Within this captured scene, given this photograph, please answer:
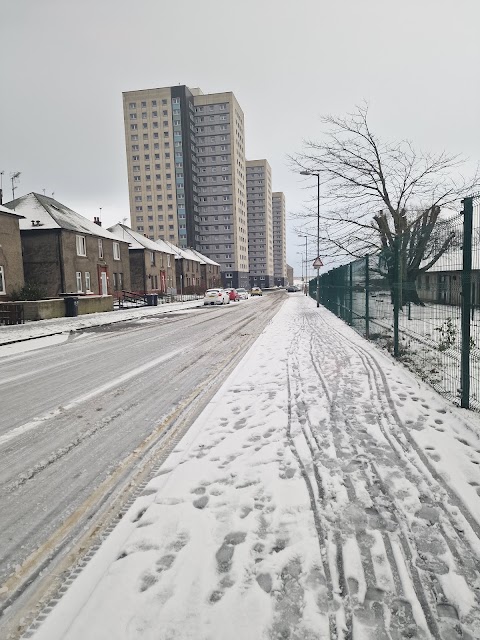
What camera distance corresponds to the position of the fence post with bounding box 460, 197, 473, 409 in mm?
4523

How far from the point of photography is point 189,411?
532 centimetres

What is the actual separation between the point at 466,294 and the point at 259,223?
444ft

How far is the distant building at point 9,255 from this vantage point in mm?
24547

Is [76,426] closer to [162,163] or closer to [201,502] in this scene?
[201,502]

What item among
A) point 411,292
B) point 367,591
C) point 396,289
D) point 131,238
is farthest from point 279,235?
point 367,591

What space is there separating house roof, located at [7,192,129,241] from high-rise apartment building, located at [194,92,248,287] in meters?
72.6

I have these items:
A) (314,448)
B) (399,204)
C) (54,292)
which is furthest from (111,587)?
(54,292)

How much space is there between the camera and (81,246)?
32.8 metres

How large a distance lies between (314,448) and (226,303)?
110ft

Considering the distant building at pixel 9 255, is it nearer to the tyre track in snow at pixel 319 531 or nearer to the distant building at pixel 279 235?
the tyre track in snow at pixel 319 531

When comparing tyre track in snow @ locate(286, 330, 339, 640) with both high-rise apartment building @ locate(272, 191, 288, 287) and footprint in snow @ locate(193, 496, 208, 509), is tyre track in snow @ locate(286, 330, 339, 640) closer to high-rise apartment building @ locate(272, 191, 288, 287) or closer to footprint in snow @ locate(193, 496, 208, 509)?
footprint in snow @ locate(193, 496, 208, 509)

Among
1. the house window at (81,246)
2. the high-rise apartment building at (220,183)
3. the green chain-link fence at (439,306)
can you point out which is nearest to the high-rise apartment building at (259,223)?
the high-rise apartment building at (220,183)

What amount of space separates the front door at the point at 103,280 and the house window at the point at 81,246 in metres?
2.57

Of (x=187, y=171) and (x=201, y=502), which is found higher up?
(x=187, y=171)
